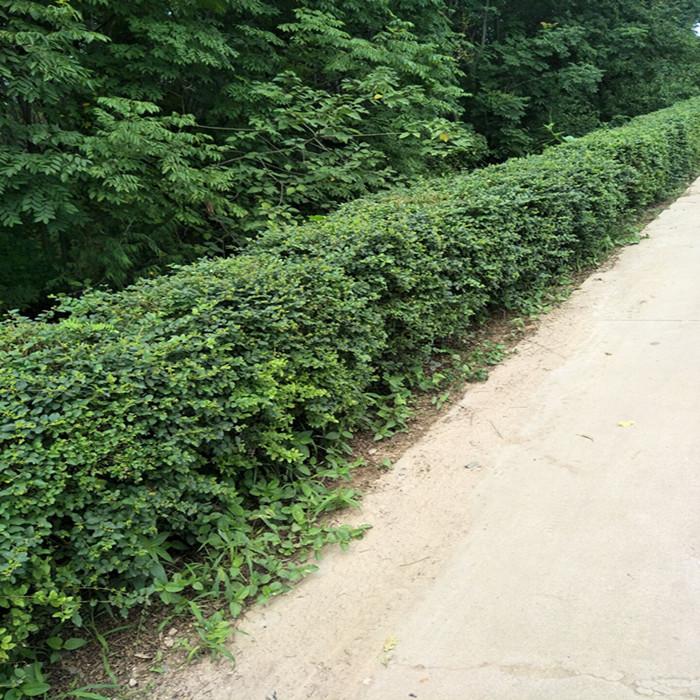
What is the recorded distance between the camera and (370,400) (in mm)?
3656

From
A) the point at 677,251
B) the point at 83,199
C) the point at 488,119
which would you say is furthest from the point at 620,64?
the point at 83,199

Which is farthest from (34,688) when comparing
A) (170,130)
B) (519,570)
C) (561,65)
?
(561,65)

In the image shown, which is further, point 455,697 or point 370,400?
point 370,400

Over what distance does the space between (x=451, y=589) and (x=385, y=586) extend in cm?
28

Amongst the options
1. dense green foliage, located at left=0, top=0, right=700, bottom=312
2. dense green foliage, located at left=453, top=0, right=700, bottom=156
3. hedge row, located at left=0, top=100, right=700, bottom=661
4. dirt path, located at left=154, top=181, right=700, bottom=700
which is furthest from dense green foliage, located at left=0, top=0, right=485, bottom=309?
dense green foliage, located at left=453, top=0, right=700, bottom=156

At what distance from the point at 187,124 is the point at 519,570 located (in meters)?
5.20

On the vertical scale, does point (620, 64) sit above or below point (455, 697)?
above

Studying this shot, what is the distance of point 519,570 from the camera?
8.19 feet

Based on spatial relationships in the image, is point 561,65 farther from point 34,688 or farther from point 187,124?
point 34,688

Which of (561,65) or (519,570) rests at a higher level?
(561,65)

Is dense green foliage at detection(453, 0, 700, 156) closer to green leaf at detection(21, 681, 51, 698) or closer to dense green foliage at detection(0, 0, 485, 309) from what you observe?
dense green foliage at detection(0, 0, 485, 309)

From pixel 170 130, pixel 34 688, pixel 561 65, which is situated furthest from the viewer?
pixel 561 65

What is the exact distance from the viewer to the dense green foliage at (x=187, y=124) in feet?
16.9

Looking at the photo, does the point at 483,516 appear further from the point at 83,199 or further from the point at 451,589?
the point at 83,199
